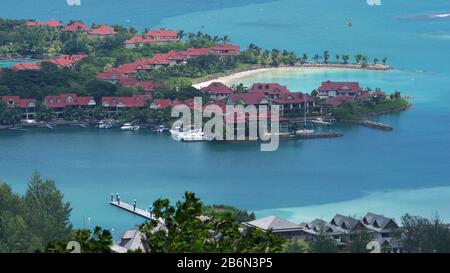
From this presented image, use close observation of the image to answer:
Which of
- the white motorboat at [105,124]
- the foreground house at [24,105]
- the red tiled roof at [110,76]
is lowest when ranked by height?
the white motorboat at [105,124]

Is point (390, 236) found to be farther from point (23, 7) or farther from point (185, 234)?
point (23, 7)

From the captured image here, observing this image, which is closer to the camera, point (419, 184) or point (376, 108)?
point (419, 184)

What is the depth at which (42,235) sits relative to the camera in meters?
8.75

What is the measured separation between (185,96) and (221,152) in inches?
104

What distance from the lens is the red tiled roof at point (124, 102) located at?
16.7m

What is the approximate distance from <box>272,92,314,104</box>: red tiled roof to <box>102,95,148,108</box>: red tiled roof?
1565mm

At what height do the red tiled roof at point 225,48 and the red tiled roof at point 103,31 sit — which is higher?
the red tiled roof at point 103,31

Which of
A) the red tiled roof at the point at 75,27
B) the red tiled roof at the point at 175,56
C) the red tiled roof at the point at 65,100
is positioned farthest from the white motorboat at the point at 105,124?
the red tiled roof at the point at 75,27

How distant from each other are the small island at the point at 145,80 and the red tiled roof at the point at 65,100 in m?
0.01

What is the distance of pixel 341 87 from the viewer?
685 inches

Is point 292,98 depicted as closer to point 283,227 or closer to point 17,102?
point 17,102

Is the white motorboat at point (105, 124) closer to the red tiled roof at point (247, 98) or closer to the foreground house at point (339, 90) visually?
the red tiled roof at point (247, 98)

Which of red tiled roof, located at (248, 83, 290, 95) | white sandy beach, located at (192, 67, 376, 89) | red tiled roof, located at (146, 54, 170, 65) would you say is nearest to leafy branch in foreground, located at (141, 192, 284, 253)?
red tiled roof, located at (248, 83, 290, 95)
